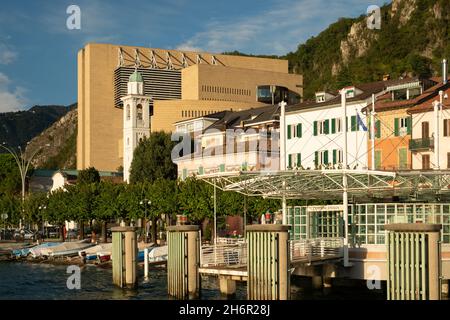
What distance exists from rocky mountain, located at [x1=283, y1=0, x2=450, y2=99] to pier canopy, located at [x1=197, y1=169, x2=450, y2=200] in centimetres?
9626

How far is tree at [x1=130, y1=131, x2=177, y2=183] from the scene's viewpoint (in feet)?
414

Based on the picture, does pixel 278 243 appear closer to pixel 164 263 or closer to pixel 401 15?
pixel 164 263

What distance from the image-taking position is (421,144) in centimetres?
7556

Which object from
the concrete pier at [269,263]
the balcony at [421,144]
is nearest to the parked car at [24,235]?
the balcony at [421,144]

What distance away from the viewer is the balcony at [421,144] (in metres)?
75.1

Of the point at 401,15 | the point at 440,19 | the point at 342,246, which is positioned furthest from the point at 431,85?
the point at 401,15

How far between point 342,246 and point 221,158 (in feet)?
183

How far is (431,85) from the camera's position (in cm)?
8581

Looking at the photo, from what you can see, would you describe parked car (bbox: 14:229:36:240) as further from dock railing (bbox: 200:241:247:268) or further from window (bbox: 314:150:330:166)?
dock railing (bbox: 200:241:247:268)

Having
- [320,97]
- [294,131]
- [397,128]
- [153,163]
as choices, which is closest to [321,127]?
[294,131]

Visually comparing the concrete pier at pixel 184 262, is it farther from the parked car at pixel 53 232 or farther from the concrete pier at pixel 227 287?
the parked car at pixel 53 232

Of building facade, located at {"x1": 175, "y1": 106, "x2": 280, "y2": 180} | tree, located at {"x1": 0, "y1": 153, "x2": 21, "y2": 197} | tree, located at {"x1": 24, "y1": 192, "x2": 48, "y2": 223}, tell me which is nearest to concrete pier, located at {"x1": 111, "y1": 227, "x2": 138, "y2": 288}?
building facade, located at {"x1": 175, "y1": 106, "x2": 280, "y2": 180}

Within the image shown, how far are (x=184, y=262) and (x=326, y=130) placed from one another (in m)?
44.2

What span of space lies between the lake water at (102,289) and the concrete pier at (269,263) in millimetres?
7617
